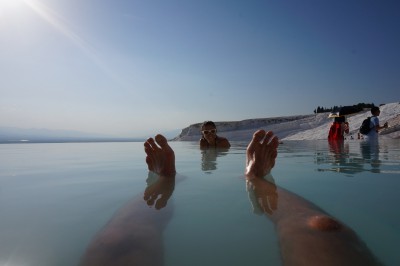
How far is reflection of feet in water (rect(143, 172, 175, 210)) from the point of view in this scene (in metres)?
1.64

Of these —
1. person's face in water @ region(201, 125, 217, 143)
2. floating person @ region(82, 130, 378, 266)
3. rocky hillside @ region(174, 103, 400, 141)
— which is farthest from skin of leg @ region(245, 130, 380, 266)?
rocky hillside @ region(174, 103, 400, 141)

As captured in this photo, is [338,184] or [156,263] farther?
[338,184]

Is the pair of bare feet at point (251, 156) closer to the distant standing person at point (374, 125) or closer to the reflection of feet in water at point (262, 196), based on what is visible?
the reflection of feet in water at point (262, 196)

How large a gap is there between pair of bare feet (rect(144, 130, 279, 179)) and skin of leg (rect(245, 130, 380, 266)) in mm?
863

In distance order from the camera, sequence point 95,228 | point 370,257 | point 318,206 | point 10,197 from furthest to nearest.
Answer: point 10,197 < point 318,206 < point 95,228 < point 370,257

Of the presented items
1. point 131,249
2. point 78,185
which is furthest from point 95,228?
point 78,185

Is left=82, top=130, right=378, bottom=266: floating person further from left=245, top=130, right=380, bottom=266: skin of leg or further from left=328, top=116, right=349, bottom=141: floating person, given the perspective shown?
left=328, top=116, right=349, bottom=141: floating person

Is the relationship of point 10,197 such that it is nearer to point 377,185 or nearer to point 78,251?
point 78,251

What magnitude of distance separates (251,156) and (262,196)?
109 cm

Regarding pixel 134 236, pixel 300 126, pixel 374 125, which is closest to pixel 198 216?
pixel 134 236

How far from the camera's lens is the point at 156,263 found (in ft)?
2.91

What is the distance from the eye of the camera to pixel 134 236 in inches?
42.6

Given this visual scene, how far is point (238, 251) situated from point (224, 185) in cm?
115

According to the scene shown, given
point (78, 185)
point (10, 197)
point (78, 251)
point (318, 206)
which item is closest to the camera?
point (78, 251)
